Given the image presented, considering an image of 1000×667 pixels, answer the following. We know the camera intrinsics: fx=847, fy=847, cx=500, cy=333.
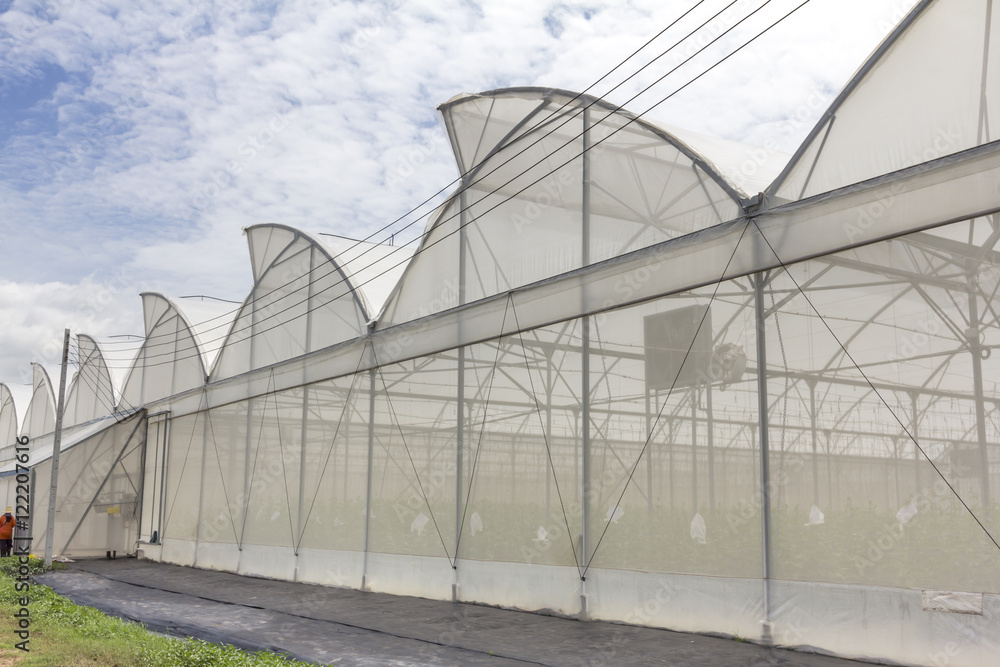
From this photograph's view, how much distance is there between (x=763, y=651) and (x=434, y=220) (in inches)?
423

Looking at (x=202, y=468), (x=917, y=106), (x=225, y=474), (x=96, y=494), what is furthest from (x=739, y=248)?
(x=96, y=494)

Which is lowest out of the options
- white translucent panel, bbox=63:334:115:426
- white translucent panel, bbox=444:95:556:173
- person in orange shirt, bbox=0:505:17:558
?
person in orange shirt, bbox=0:505:17:558

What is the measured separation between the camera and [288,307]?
23.2 metres

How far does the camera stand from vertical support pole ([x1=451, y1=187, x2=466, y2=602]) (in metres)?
16.2

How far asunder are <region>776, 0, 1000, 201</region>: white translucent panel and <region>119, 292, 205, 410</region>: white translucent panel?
70.4 ft

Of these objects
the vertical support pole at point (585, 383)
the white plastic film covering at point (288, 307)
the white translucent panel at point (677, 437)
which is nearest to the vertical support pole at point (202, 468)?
the white plastic film covering at point (288, 307)

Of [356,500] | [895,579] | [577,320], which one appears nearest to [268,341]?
[356,500]

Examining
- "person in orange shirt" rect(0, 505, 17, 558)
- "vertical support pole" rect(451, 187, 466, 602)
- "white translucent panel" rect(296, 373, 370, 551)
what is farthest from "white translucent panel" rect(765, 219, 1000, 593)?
"person in orange shirt" rect(0, 505, 17, 558)

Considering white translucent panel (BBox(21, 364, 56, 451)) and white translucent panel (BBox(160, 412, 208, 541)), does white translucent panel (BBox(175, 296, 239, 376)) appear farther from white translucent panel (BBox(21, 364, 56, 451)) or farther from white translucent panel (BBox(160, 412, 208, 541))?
white translucent panel (BBox(21, 364, 56, 451))

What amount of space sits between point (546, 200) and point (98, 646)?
9859 millimetres

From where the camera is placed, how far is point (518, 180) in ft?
52.5

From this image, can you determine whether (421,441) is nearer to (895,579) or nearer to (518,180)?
(518,180)

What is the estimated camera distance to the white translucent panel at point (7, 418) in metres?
52.6

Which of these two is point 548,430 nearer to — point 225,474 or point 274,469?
point 274,469
